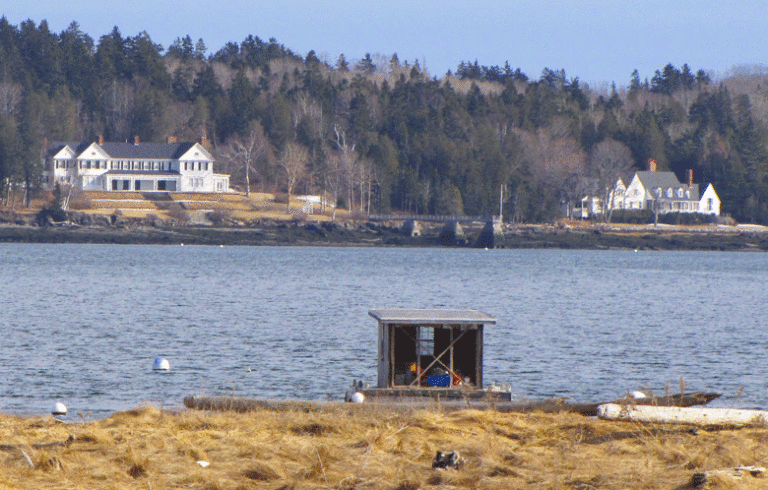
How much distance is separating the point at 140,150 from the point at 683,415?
399 feet

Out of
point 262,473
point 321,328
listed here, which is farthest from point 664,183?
point 262,473

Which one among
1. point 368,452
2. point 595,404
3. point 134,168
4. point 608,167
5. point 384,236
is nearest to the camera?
point 368,452

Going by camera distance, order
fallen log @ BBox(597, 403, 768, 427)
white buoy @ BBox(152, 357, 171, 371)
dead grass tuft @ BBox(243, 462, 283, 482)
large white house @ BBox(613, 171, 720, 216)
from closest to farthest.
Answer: dead grass tuft @ BBox(243, 462, 283, 482), fallen log @ BBox(597, 403, 768, 427), white buoy @ BBox(152, 357, 171, 371), large white house @ BBox(613, 171, 720, 216)

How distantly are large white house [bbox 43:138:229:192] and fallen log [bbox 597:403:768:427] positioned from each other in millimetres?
115013

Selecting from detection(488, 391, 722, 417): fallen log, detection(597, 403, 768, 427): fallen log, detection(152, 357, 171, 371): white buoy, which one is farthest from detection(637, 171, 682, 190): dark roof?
detection(597, 403, 768, 427): fallen log

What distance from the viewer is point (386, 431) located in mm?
9672

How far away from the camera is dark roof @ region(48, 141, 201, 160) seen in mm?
124625

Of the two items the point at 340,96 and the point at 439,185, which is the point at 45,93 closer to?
the point at 340,96

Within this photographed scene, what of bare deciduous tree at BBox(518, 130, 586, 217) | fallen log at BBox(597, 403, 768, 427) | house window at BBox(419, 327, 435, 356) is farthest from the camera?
bare deciduous tree at BBox(518, 130, 586, 217)

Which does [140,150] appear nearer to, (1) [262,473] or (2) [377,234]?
(2) [377,234]

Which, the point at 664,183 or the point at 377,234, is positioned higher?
the point at 664,183

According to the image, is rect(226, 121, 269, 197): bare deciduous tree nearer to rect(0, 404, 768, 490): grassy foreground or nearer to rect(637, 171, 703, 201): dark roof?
rect(637, 171, 703, 201): dark roof

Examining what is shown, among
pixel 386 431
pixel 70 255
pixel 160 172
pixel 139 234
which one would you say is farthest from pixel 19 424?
pixel 160 172

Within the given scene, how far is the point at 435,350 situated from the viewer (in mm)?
16359
